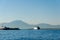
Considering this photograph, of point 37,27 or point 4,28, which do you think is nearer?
point 4,28

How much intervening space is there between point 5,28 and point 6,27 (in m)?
1.77

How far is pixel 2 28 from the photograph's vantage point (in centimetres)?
11569

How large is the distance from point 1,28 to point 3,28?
115 inches

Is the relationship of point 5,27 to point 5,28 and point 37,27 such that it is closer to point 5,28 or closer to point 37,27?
point 5,28

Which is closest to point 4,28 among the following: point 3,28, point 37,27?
point 3,28

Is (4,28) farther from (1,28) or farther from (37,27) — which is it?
(37,27)

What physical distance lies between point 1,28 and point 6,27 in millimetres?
3194

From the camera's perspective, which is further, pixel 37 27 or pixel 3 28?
pixel 37 27

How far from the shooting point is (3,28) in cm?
11525

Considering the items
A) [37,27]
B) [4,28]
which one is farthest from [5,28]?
[37,27]

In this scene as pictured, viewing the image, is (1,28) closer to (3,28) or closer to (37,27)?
(3,28)

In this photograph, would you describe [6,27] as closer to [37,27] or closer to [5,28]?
[5,28]

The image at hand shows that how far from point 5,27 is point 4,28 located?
150cm

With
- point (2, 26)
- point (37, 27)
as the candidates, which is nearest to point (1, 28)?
point (2, 26)
